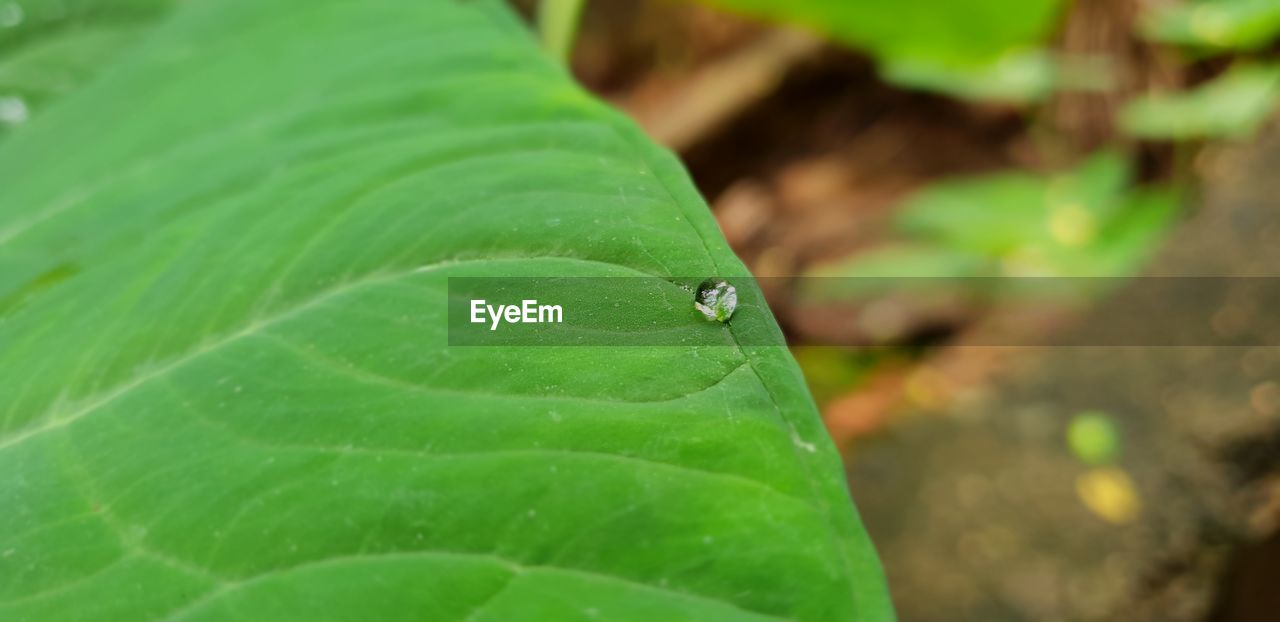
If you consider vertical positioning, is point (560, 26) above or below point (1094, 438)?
above

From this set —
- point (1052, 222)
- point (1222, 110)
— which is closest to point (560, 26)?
point (1052, 222)

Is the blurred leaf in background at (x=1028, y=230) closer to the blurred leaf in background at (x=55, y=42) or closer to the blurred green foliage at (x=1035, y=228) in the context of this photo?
the blurred green foliage at (x=1035, y=228)

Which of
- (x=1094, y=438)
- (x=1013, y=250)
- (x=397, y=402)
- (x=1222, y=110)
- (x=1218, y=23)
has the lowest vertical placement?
(x=1094, y=438)

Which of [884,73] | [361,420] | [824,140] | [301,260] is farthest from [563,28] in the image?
[824,140]

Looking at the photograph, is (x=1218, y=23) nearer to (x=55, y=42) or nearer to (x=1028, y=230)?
(x=1028, y=230)

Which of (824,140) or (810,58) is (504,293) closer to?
(810,58)

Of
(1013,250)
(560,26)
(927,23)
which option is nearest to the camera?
(560,26)

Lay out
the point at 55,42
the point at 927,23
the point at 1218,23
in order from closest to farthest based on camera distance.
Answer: the point at 55,42
the point at 927,23
the point at 1218,23

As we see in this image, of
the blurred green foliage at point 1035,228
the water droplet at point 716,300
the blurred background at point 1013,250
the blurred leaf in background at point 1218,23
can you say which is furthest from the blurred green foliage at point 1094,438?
the water droplet at point 716,300
